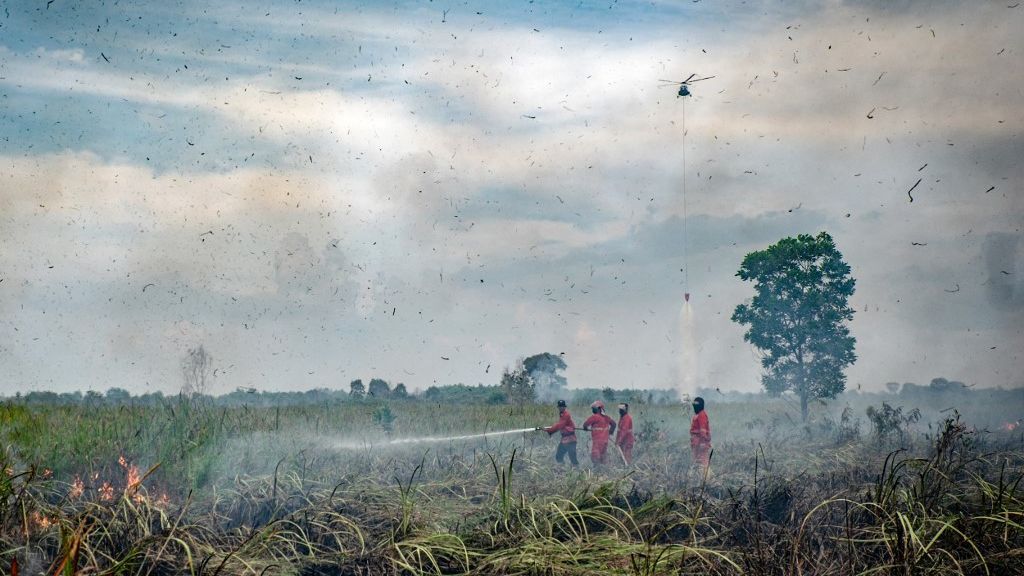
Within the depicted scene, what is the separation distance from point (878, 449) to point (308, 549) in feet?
52.9

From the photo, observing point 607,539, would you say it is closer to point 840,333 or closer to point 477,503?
point 477,503

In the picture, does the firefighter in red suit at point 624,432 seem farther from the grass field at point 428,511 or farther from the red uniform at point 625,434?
the grass field at point 428,511

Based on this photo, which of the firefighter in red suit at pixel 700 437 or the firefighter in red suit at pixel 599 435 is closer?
the firefighter in red suit at pixel 700 437

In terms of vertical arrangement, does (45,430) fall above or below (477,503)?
above

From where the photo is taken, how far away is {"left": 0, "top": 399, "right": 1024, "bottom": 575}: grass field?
20.8 ft

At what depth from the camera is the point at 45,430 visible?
12.6 meters

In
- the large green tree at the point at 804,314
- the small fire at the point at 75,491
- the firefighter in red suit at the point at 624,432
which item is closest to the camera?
the small fire at the point at 75,491

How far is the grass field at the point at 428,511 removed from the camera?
6340 millimetres

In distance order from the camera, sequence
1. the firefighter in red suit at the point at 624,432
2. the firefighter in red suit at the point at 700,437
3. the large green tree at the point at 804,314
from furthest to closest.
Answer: the large green tree at the point at 804,314 → the firefighter in red suit at the point at 624,432 → the firefighter in red suit at the point at 700,437

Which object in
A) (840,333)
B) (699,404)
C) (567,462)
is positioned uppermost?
(840,333)

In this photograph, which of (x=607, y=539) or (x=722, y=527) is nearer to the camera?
(x=607, y=539)

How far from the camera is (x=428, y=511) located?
28.3 feet

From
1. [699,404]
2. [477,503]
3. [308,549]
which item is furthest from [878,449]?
[308,549]

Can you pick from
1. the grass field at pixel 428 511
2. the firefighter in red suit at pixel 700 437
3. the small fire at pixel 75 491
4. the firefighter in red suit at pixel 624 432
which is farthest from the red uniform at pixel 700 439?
the small fire at pixel 75 491
